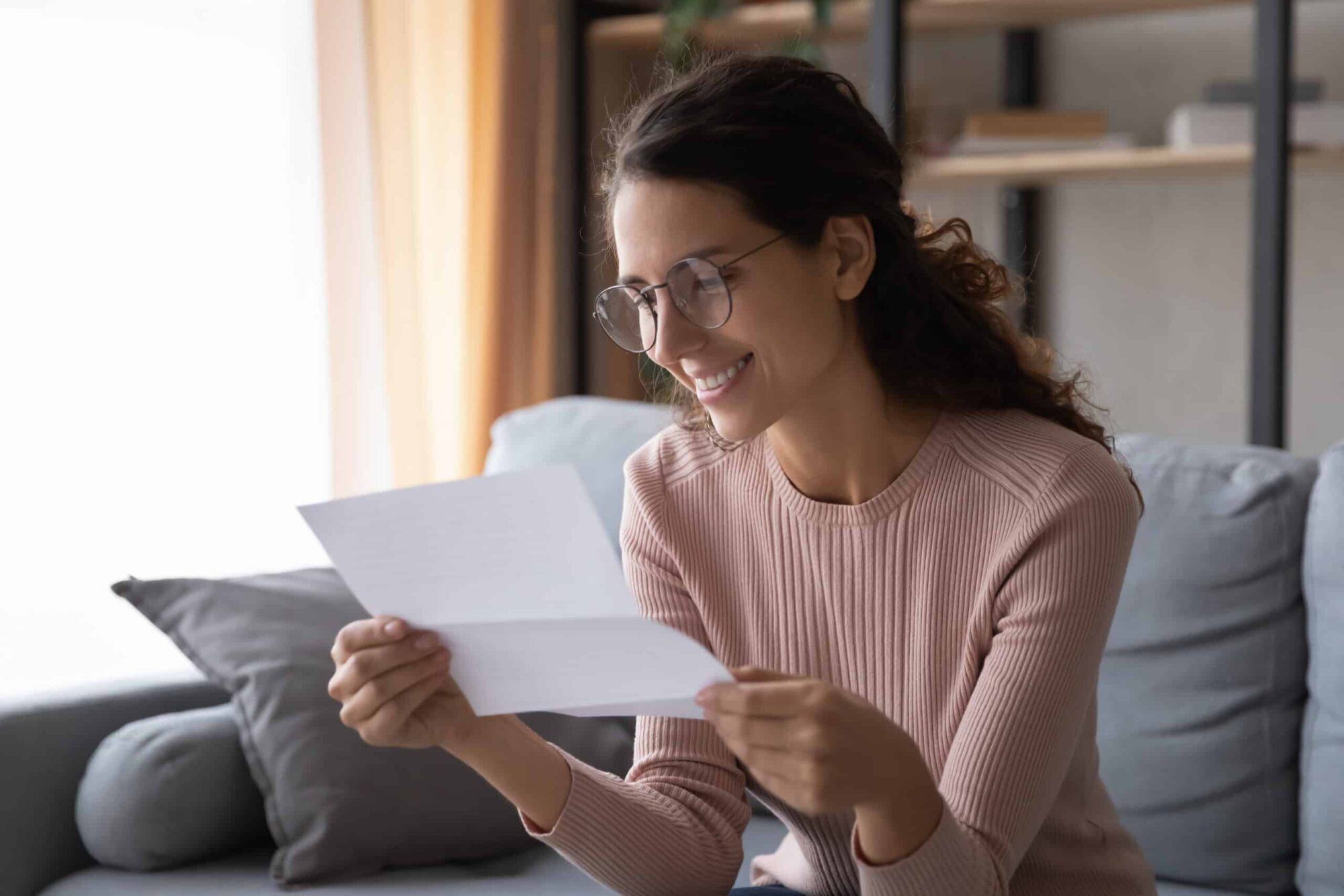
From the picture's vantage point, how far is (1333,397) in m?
2.82

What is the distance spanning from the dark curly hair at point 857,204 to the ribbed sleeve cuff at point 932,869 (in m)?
0.38

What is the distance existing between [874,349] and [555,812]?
1.54ft

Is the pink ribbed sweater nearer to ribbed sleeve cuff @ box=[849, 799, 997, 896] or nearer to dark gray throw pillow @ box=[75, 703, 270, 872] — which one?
ribbed sleeve cuff @ box=[849, 799, 997, 896]

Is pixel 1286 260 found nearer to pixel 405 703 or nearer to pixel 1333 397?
pixel 1333 397

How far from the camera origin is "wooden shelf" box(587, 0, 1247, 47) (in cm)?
272

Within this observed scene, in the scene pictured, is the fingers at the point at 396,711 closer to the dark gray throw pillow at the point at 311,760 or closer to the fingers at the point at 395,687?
the fingers at the point at 395,687

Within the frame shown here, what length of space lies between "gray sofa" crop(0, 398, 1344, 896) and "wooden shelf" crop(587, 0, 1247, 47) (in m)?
1.42

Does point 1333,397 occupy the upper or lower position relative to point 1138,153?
lower

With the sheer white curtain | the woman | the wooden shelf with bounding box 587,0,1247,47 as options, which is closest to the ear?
the woman

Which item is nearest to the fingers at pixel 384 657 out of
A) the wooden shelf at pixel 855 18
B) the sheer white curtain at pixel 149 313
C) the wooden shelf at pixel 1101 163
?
the sheer white curtain at pixel 149 313

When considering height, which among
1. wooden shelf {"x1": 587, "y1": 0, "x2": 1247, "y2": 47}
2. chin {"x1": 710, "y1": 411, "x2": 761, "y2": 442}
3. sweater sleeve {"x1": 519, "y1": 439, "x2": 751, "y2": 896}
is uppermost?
wooden shelf {"x1": 587, "y1": 0, "x2": 1247, "y2": 47}

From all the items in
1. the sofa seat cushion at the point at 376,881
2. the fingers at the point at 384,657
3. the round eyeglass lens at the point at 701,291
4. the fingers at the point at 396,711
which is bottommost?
the sofa seat cushion at the point at 376,881

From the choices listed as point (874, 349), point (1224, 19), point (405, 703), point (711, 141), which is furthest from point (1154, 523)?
point (1224, 19)

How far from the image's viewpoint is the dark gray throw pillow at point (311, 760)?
5.04ft
